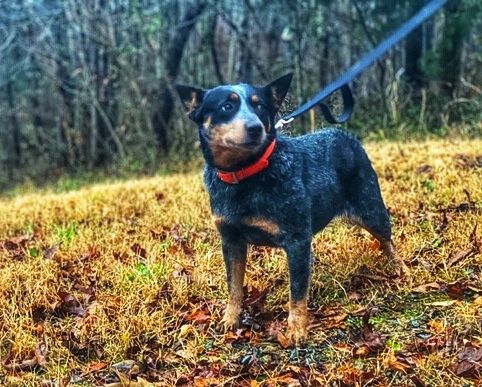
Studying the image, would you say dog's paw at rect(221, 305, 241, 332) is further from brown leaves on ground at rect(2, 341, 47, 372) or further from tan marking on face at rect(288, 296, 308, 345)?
brown leaves on ground at rect(2, 341, 47, 372)

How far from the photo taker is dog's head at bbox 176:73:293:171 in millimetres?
3338

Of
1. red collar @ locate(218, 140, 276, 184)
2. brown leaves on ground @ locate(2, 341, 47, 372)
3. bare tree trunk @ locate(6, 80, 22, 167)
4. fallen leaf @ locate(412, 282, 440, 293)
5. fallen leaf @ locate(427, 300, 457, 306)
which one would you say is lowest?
bare tree trunk @ locate(6, 80, 22, 167)

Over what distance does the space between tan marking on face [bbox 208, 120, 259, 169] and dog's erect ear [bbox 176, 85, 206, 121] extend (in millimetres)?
201

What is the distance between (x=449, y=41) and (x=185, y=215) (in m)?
6.82

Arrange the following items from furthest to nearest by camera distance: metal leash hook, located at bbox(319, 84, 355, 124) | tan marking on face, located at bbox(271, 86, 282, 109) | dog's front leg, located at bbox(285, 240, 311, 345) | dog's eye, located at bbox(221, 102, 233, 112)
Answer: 1. metal leash hook, located at bbox(319, 84, 355, 124)
2. tan marking on face, located at bbox(271, 86, 282, 109)
3. dog's front leg, located at bbox(285, 240, 311, 345)
4. dog's eye, located at bbox(221, 102, 233, 112)

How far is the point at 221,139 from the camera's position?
3.42 m

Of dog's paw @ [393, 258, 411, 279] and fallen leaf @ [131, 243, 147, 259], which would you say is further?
fallen leaf @ [131, 243, 147, 259]

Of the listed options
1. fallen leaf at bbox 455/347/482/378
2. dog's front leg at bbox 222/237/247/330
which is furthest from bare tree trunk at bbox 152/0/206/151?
fallen leaf at bbox 455/347/482/378

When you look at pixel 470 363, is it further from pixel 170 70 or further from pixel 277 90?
pixel 170 70

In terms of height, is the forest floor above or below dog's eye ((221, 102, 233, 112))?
below

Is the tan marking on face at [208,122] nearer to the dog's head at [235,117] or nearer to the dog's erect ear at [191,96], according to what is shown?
the dog's head at [235,117]

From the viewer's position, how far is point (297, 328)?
3533 mm

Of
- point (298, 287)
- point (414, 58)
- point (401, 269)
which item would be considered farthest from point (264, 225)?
point (414, 58)

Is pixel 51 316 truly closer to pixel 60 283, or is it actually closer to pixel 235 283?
pixel 60 283
